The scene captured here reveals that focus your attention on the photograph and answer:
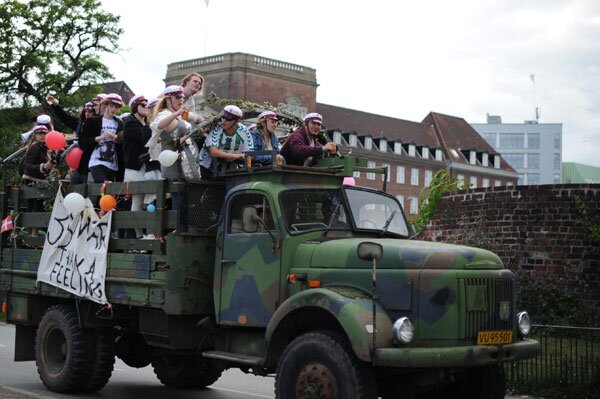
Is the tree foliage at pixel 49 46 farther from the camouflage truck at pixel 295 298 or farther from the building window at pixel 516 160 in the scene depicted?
the building window at pixel 516 160

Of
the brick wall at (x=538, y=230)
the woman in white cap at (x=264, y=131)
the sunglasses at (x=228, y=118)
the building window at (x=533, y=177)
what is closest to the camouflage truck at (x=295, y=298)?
the sunglasses at (x=228, y=118)

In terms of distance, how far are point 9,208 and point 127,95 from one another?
71.9 m

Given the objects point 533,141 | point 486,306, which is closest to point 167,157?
point 486,306

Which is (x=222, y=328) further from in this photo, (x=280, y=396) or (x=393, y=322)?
(x=393, y=322)

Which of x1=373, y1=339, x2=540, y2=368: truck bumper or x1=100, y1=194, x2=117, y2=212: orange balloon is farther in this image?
x1=100, y1=194, x2=117, y2=212: orange balloon

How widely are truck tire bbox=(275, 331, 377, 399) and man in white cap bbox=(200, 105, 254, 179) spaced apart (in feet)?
8.30

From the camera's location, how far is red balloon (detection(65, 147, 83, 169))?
1209cm

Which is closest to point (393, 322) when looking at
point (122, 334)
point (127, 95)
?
point (122, 334)

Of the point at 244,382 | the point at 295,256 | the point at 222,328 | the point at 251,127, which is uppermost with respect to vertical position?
the point at 251,127

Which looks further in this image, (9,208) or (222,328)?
(9,208)

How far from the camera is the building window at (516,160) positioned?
140 m

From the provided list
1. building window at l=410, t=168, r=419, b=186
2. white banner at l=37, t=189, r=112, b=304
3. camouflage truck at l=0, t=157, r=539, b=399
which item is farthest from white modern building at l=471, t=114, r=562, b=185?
camouflage truck at l=0, t=157, r=539, b=399

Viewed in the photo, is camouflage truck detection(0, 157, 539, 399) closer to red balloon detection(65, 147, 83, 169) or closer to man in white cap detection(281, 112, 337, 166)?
man in white cap detection(281, 112, 337, 166)

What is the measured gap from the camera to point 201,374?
481 inches
